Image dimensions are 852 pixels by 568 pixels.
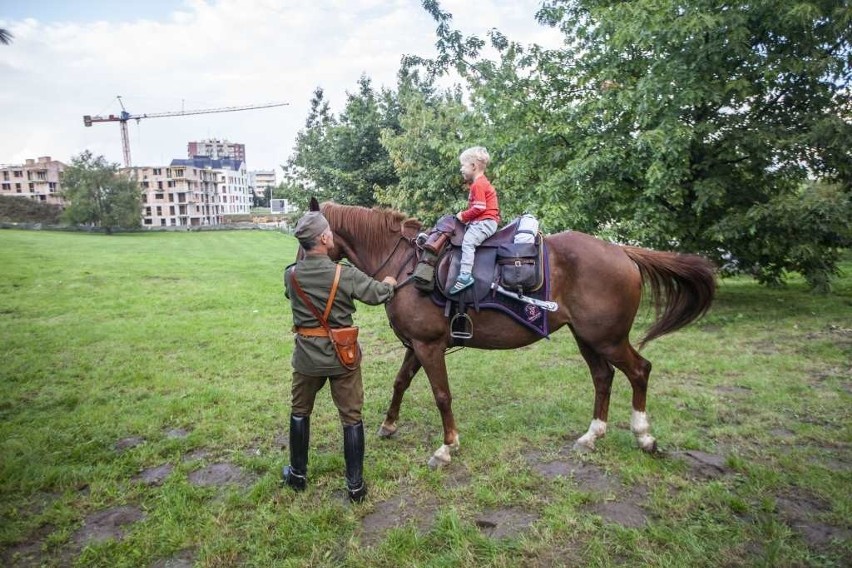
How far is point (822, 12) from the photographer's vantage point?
8.25 metres

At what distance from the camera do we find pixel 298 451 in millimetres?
3924

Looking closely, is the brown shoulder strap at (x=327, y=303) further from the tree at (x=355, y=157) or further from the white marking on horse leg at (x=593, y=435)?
the tree at (x=355, y=157)

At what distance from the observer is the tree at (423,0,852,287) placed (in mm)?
8453

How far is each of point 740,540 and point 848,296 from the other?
11.4m

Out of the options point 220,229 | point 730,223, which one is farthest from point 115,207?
point 730,223

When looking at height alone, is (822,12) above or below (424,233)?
above

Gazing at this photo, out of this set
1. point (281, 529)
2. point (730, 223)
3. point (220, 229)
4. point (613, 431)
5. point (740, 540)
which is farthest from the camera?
point (220, 229)

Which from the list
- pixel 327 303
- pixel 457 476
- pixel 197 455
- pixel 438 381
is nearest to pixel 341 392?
pixel 327 303

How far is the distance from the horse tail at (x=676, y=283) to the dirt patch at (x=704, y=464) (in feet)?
3.35

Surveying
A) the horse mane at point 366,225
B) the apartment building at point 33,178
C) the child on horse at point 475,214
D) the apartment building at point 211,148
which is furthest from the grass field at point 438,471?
the apartment building at point 211,148

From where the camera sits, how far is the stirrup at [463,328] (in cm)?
448

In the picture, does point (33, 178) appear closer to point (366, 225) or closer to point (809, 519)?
point (366, 225)

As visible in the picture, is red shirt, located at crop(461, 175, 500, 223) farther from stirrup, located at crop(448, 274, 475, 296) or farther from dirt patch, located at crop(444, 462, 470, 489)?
dirt patch, located at crop(444, 462, 470, 489)

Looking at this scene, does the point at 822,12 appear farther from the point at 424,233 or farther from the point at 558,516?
the point at 558,516
